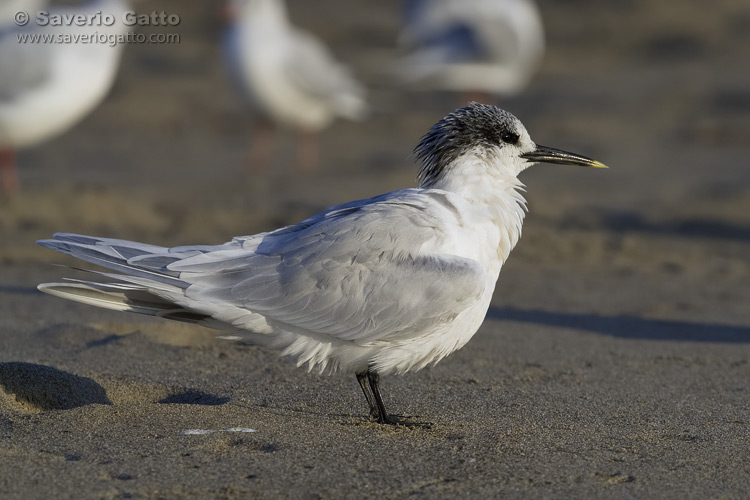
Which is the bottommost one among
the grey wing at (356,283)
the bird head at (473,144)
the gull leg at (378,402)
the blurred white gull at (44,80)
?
the gull leg at (378,402)

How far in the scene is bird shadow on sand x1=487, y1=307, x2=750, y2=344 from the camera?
6.54 meters

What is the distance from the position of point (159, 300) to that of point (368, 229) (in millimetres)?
939

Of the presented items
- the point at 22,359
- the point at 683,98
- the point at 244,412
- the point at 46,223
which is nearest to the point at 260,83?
the point at 46,223

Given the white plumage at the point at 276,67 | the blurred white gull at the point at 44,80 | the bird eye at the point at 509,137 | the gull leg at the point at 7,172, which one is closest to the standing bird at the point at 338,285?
the bird eye at the point at 509,137

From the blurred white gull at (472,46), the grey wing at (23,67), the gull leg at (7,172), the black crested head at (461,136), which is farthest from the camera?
the blurred white gull at (472,46)

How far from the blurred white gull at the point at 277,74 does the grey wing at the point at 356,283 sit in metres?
8.72

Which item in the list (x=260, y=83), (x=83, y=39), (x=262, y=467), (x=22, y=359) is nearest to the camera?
(x=262, y=467)

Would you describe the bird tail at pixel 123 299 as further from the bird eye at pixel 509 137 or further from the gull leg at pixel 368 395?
the bird eye at pixel 509 137

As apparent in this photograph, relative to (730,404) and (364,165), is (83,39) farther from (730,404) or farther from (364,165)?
(730,404)

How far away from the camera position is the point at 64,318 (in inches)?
251

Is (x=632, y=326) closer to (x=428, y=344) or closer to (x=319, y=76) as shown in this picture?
(x=428, y=344)

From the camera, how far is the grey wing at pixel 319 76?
13.2 metres

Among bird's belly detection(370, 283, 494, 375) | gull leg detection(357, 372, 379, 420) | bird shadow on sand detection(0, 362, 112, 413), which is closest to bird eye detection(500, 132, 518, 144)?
bird's belly detection(370, 283, 494, 375)

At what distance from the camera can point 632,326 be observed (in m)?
6.83
